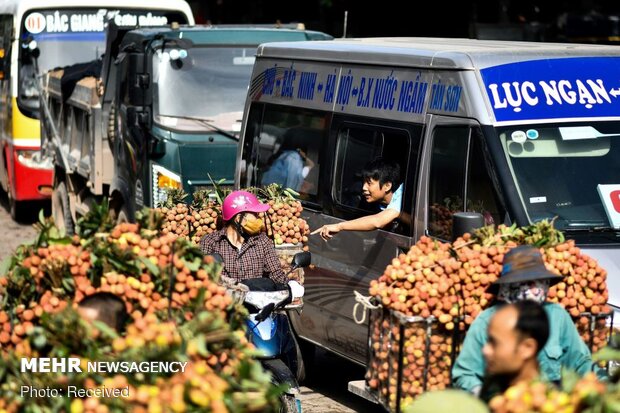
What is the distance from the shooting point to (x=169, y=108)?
1088 centimetres

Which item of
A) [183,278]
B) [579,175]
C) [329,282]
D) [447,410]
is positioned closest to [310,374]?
[329,282]

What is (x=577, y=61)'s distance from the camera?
271 inches

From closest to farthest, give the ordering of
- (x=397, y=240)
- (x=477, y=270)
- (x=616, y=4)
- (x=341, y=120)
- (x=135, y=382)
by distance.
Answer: (x=135, y=382), (x=477, y=270), (x=397, y=240), (x=341, y=120), (x=616, y=4)

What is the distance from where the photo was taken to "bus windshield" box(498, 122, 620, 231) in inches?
256

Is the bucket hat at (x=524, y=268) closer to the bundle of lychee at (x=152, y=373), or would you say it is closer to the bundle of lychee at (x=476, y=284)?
the bundle of lychee at (x=476, y=284)

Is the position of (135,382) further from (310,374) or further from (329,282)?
(310,374)

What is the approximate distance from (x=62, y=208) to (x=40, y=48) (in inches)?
114

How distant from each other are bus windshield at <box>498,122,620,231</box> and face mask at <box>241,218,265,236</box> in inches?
60.2

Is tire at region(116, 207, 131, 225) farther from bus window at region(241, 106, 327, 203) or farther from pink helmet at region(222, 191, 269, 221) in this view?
pink helmet at region(222, 191, 269, 221)

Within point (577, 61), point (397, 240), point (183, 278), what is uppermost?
point (577, 61)

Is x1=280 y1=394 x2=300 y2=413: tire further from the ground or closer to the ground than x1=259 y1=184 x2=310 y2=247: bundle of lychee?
closer to the ground

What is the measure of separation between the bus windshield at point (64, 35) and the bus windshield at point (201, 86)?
4579 millimetres

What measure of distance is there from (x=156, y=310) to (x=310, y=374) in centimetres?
466

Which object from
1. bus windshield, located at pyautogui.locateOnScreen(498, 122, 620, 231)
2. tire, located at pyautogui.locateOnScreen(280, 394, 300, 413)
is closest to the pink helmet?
tire, located at pyautogui.locateOnScreen(280, 394, 300, 413)
